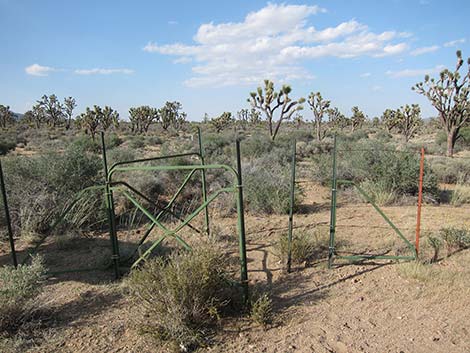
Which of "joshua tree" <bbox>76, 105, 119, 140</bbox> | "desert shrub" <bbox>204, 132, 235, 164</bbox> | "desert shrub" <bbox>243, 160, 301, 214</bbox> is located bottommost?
"desert shrub" <bbox>243, 160, 301, 214</bbox>

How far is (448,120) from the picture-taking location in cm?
1794

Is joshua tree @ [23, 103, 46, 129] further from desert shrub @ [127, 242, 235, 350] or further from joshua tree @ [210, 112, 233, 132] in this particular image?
desert shrub @ [127, 242, 235, 350]

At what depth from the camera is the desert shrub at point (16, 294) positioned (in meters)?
3.49

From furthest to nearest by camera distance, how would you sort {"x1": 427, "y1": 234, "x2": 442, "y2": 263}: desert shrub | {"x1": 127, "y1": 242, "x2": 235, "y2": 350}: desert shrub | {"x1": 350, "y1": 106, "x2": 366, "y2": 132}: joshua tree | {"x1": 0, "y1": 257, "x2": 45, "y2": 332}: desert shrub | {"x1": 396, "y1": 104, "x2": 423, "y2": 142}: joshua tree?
{"x1": 350, "y1": 106, "x2": 366, "y2": 132}: joshua tree, {"x1": 396, "y1": 104, "x2": 423, "y2": 142}: joshua tree, {"x1": 427, "y1": 234, "x2": 442, "y2": 263}: desert shrub, {"x1": 0, "y1": 257, "x2": 45, "y2": 332}: desert shrub, {"x1": 127, "y1": 242, "x2": 235, "y2": 350}: desert shrub

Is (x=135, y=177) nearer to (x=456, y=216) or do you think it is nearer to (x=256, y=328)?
(x=256, y=328)

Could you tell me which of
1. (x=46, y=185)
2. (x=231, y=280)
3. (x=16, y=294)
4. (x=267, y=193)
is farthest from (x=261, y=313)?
(x=46, y=185)

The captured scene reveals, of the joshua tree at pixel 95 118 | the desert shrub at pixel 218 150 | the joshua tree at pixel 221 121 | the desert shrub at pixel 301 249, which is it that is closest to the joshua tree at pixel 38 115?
the joshua tree at pixel 95 118

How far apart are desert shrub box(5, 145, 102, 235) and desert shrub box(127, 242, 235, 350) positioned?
3.76 metres

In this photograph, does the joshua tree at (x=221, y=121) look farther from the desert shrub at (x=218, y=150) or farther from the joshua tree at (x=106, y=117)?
the desert shrub at (x=218, y=150)

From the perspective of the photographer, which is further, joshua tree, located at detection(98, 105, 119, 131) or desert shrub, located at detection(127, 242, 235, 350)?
joshua tree, located at detection(98, 105, 119, 131)

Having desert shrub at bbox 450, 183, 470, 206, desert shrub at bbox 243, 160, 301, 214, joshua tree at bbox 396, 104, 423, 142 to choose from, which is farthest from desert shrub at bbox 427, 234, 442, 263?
joshua tree at bbox 396, 104, 423, 142

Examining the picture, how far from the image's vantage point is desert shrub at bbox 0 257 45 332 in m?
3.49

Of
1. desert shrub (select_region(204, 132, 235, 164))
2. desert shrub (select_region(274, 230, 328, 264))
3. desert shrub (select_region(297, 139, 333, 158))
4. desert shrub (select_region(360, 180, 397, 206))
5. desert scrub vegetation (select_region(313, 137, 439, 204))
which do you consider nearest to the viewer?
desert shrub (select_region(274, 230, 328, 264))

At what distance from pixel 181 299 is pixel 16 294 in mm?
1837
